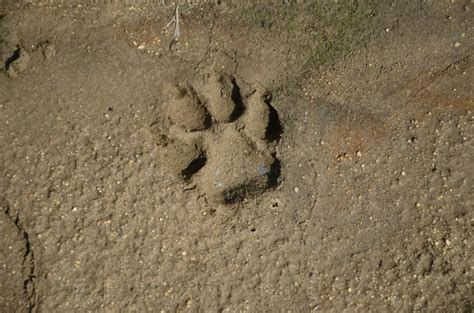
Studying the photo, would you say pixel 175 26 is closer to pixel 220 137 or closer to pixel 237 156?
pixel 220 137

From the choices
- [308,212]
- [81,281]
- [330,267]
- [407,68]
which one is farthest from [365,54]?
[81,281]

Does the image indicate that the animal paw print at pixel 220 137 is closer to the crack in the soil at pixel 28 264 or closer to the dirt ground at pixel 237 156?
the dirt ground at pixel 237 156

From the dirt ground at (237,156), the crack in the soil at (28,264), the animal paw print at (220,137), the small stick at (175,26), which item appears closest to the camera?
the crack in the soil at (28,264)

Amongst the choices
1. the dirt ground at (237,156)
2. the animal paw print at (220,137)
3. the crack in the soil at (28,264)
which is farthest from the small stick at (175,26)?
the crack in the soil at (28,264)

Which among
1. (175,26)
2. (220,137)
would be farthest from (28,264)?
(175,26)

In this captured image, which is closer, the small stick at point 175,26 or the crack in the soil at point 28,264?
the crack in the soil at point 28,264

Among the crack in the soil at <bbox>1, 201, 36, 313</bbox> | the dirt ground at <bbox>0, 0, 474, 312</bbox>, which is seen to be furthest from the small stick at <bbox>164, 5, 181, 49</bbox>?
the crack in the soil at <bbox>1, 201, 36, 313</bbox>

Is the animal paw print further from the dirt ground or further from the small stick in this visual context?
the small stick

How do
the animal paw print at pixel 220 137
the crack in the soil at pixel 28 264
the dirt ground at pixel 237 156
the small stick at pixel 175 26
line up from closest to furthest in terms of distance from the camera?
the crack in the soil at pixel 28 264 < the dirt ground at pixel 237 156 < the animal paw print at pixel 220 137 < the small stick at pixel 175 26
